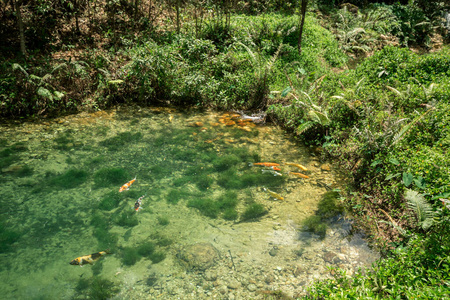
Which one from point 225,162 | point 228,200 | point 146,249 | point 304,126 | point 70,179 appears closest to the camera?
point 146,249

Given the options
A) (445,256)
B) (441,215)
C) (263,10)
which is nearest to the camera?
(445,256)

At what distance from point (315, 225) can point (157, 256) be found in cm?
262

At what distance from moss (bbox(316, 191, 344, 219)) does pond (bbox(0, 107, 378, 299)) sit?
53mm

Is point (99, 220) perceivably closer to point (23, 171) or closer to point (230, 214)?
point (230, 214)

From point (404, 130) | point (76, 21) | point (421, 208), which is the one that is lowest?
point (421, 208)

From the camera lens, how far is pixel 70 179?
5.85 metres

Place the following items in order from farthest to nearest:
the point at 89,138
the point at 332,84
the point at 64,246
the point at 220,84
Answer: the point at 220,84, the point at 332,84, the point at 89,138, the point at 64,246

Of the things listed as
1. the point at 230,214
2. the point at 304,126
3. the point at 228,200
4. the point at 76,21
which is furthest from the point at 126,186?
the point at 76,21

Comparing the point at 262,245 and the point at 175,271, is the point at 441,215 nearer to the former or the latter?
the point at 262,245

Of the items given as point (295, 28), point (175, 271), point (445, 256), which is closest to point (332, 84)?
point (295, 28)

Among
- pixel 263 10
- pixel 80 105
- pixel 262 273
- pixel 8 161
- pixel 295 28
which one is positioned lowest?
pixel 262 273

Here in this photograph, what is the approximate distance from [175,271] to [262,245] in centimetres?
137

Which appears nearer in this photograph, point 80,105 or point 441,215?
point 441,215

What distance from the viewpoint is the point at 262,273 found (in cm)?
409
